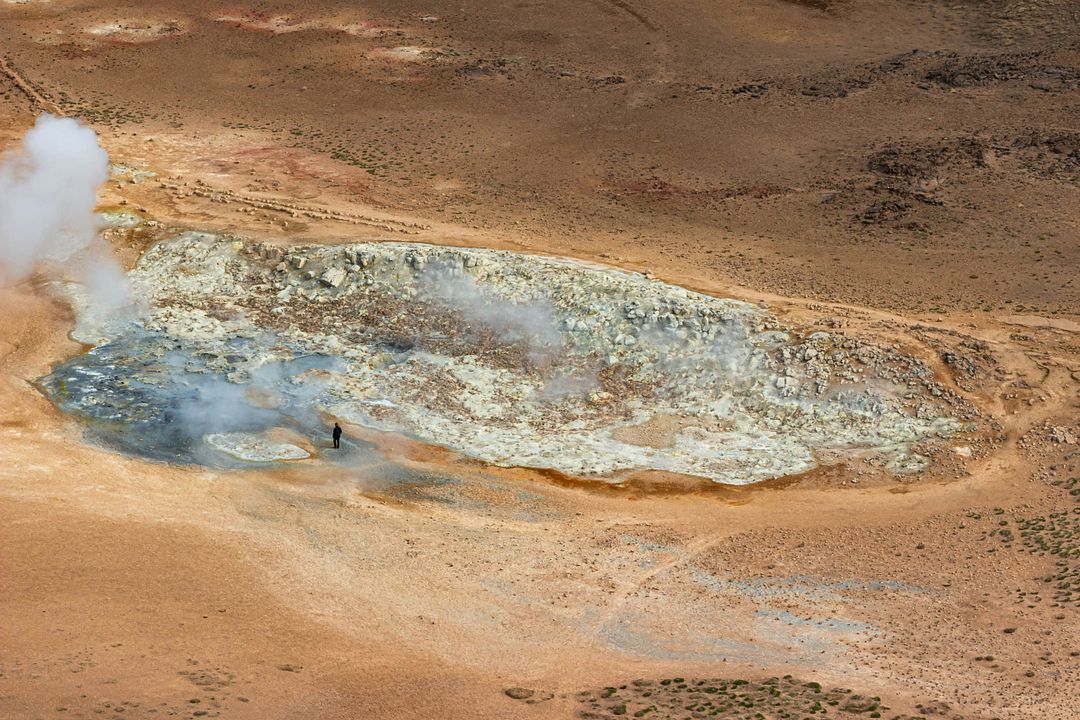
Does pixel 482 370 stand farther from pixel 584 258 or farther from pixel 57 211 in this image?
pixel 57 211

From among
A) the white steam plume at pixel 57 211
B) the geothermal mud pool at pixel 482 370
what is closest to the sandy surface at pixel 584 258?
the geothermal mud pool at pixel 482 370

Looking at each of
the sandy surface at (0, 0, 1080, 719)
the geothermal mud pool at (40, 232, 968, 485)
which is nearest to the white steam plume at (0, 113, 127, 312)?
the geothermal mud pool at (40, 232, 968, 485)

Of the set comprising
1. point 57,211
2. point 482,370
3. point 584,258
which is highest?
point 57,211

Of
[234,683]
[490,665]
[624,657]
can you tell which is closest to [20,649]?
[234,683]

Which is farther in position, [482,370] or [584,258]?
[584,258]

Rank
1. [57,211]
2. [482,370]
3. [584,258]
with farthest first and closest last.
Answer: [57,211] → [584,258] → [482,370]

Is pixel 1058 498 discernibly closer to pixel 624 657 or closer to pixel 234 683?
pixel 624 657

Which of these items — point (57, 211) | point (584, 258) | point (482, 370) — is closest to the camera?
point (482, 370)

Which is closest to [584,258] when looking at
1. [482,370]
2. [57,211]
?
[482,370]
